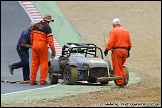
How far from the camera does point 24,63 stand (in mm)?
18500

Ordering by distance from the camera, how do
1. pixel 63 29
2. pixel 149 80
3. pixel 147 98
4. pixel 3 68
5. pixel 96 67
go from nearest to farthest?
pixel 147 98 < pixel 96 67 < pixel 149 80 < pixel 3 68 < pixel 63 29

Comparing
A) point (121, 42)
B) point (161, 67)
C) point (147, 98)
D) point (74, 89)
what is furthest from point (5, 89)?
point (161, 67)

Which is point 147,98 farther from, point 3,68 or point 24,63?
point 3,68

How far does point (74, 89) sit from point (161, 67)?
Answer: 738 cm

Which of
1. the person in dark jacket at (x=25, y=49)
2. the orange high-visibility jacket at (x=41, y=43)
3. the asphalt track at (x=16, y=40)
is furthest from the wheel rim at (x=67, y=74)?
the person in dark jacket at (x=25, y=49)

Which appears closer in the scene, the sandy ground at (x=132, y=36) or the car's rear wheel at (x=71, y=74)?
the sandy ground at (x=132, y=36)

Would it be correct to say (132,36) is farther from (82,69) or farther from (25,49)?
(82,69)

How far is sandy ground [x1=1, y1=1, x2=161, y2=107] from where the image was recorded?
12938 mm

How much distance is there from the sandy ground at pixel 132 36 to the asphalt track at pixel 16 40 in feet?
1.71

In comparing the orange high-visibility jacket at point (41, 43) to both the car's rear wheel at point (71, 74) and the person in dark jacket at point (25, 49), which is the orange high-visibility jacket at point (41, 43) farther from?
the person in dark jacket at point (25, 49)

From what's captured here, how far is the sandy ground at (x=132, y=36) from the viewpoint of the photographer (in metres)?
12.9

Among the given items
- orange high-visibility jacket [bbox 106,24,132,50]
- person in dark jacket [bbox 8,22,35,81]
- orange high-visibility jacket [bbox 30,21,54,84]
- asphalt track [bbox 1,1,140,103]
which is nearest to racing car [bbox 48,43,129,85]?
asphalt track [bbox 1,1,140,103]

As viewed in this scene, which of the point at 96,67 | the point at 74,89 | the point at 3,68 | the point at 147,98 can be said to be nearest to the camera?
the point at 147,98

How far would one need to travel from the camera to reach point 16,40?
1001 inches
